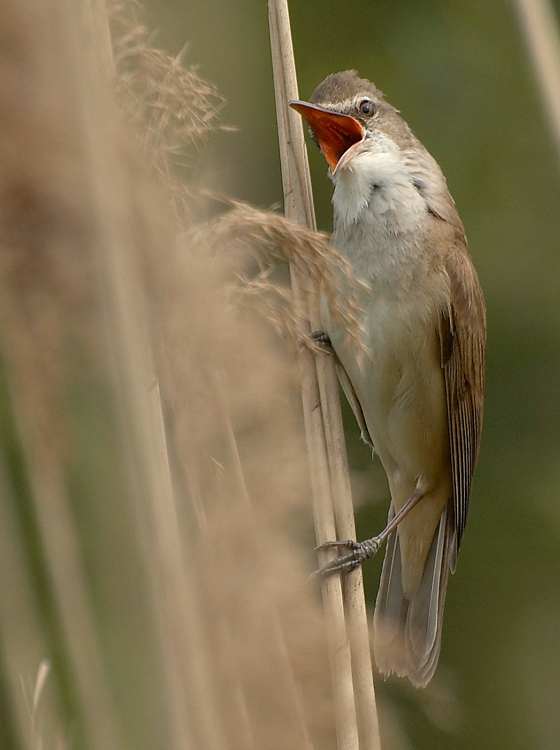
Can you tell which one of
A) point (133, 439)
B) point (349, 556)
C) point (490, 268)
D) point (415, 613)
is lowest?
point (415, 613)

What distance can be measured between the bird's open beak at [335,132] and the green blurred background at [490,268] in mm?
818

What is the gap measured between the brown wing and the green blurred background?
73cm

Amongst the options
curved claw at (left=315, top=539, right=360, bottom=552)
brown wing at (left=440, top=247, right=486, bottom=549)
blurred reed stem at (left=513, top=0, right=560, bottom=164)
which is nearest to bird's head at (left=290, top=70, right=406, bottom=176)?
brown wing at (left=440, top=247, right=486, bottom=549)

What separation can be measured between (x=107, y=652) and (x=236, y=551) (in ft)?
0.74

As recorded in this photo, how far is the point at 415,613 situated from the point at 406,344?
2.77 feet

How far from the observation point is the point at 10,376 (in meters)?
1.02

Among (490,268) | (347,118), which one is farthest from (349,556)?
(490,268)

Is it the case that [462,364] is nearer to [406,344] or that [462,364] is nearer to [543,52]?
[406,344]

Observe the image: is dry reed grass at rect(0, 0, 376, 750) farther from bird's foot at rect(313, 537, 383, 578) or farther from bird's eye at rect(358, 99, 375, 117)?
bird's eye at rect(358, 99, 375, 117)

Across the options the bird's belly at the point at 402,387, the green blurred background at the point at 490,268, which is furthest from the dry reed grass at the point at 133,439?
the green blurred background at the point at 490,268

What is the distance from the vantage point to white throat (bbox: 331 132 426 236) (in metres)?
2.32

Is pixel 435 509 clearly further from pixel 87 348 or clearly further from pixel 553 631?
pixel 87 348

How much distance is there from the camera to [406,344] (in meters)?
2.42

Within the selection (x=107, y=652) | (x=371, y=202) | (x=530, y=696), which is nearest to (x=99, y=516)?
(x=107, y=652)
